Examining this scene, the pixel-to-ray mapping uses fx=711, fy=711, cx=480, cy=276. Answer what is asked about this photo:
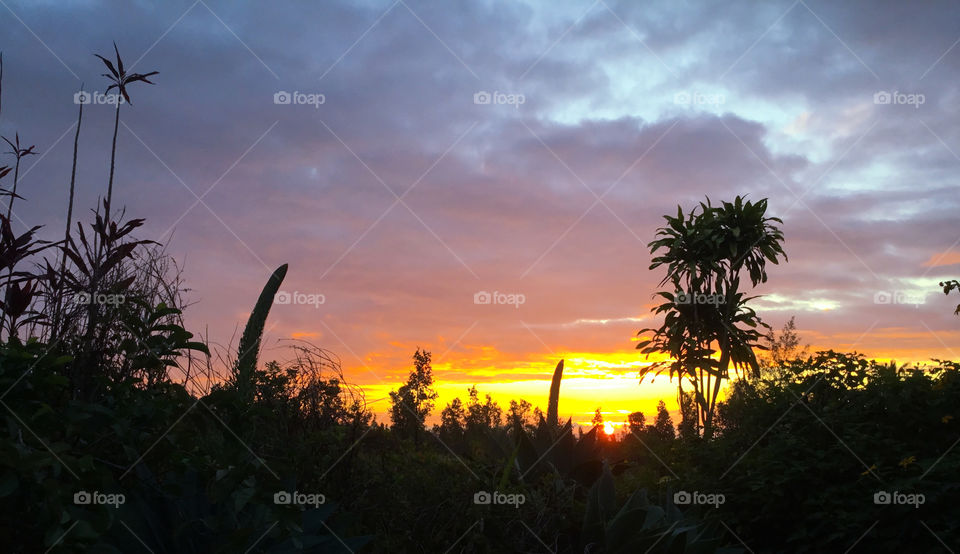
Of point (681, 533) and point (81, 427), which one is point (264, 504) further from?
point (681, 533)

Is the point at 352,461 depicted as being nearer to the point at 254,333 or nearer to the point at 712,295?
the point at 254,333

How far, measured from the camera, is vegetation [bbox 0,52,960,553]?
2779 mm

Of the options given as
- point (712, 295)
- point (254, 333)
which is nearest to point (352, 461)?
point (254, 333)

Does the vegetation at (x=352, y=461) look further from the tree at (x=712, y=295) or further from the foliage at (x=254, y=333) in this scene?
the tree at (x=712, y=295)

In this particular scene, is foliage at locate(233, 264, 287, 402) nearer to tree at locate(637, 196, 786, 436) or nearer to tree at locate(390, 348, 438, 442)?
tree at locate(390, 348, 438, 442)

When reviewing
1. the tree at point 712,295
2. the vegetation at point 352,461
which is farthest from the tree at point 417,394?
the tree at point 712,295

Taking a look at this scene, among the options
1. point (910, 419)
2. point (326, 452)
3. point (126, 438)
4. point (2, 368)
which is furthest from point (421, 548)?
point (910, 419)

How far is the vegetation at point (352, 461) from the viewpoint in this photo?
278 cm

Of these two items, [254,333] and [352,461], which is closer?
[352,461]

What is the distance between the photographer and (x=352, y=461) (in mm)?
4281

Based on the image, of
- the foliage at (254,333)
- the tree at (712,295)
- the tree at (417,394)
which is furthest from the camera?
the tree at (712,295)

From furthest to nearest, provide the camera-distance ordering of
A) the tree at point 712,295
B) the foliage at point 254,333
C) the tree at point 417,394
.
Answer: the tree at point 712,295 → the tree at point 417,394 → the foliage at point 254,333

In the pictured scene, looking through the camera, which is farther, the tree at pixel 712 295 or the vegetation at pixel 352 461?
the tree at pixel 712 295

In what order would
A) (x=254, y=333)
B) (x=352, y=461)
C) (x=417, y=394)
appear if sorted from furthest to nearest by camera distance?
1. (x=417, y=394)
2. (x=254, y=333)
3. (x=352, y=461)
